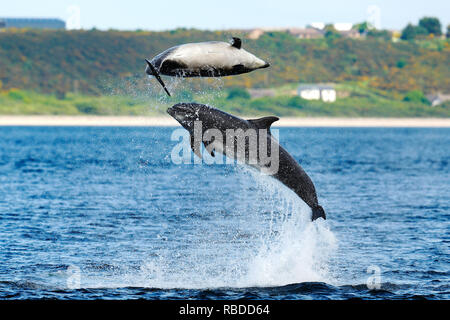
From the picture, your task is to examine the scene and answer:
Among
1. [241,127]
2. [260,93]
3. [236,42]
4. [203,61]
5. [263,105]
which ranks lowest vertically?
[263,105]

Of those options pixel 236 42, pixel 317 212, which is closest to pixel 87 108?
pixel 317 212

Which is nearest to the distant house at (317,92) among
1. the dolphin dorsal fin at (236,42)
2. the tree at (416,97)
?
the tree at (416,97)

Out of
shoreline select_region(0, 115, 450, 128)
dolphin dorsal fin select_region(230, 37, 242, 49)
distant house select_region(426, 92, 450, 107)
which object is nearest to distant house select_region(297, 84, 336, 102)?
shoreline select_region(0, 115, 450, 128)

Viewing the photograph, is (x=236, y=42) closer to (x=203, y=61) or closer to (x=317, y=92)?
(x=203, y=61)

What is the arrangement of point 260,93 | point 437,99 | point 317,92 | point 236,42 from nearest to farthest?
point 236,42 → point 260,93 → point 317,92 → point 437,99

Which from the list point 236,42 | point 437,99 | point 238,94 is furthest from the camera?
point 437,99

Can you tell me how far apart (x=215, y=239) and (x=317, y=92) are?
148 m

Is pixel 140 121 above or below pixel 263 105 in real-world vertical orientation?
below

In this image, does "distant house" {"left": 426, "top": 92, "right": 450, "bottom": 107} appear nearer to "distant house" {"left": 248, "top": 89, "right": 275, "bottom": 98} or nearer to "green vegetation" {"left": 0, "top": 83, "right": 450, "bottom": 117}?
"green vegetation" {"left": 0, "top": 83, "right": 450, "bottom": 117}

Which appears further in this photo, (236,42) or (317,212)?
(317,212)

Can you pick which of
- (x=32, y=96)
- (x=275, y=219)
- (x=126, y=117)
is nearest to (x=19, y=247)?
(x=275, y=219)

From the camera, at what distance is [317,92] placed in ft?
578

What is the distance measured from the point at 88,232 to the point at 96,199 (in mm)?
11588

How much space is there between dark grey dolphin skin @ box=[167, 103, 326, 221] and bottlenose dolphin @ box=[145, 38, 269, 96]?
5.50 ft
